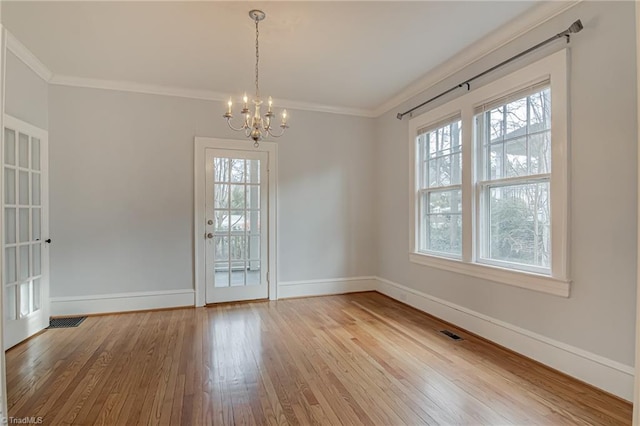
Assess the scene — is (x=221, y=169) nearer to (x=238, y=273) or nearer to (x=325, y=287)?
(x=238, y=273)

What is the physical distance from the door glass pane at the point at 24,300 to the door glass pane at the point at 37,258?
0.63ft

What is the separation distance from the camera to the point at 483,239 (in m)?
3.27

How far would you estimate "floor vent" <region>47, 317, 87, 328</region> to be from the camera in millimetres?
3617

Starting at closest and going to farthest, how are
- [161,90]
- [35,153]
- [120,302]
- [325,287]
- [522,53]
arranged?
[522,53] < [35,153] < [120,302] < [161,90] < [325,287]

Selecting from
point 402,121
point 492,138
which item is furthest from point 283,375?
point 402,121

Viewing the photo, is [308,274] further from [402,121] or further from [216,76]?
[216,76]

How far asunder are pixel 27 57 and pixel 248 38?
7.37 feet

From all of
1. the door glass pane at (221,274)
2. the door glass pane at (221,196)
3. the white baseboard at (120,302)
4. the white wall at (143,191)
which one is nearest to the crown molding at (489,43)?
the white wall at (143,191)

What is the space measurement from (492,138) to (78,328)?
465cm

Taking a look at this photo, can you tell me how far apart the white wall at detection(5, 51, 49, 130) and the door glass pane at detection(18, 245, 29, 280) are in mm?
1313

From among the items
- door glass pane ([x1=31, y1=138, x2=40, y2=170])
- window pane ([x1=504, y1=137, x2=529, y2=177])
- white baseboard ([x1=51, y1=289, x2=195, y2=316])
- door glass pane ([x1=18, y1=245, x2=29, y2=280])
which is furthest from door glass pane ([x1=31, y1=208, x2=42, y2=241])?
window pane ([x1=504, y1=137, x2=529, y2=177])

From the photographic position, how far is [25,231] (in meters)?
3.37

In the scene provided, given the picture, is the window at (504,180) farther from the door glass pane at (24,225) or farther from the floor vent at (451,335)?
the door glass pane at (24,225)

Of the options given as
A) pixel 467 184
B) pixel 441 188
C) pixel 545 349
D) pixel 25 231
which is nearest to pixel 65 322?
pixel 25 231
